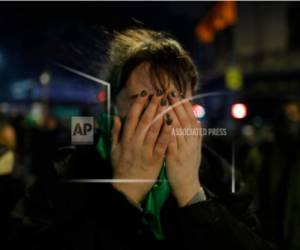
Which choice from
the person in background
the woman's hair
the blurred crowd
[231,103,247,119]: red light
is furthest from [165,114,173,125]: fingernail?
the blurred crowd

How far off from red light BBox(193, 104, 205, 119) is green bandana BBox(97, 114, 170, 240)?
179 mm

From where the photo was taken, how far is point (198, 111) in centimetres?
94

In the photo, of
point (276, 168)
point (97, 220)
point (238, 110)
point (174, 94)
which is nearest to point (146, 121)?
point (174, 94)

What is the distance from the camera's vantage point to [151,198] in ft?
2.85

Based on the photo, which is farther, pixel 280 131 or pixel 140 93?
pixel 280 131

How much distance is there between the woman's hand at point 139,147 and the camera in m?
0.80

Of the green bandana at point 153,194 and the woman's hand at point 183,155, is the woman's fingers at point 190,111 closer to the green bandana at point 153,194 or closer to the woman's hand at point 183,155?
the woman's hand at point 183,155

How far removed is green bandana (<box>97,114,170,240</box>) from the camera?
0.85m

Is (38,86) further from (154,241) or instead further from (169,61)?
(154,241)

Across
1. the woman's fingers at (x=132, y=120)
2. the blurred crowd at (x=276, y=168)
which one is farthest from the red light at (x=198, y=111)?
the blurred crowd at (x=276, y=168)

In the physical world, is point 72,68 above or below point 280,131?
above

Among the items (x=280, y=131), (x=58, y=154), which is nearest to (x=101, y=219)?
(x=58, y=154)

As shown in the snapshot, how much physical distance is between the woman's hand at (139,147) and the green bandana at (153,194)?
21 mm

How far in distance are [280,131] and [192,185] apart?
157cm
